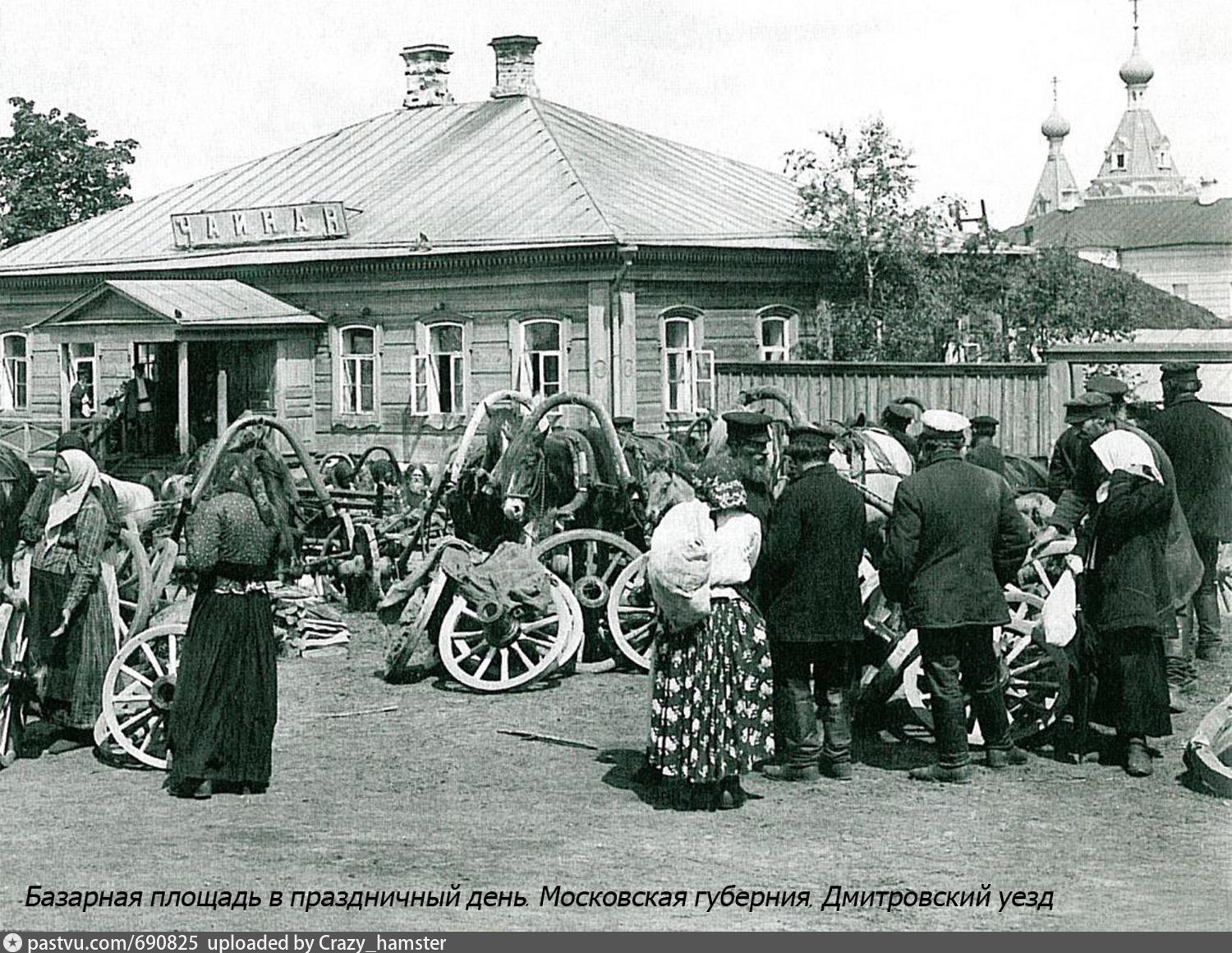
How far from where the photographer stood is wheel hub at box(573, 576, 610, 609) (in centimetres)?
1098

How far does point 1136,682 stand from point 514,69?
70.1ft

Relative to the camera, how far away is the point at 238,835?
7.25m

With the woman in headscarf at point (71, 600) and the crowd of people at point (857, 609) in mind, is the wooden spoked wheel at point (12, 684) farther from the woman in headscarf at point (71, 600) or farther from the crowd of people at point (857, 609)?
the crowd of people at point (857, 609)

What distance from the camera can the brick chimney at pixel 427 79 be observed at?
29.0 meters

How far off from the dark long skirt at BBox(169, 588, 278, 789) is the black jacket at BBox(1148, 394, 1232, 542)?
5794 mm

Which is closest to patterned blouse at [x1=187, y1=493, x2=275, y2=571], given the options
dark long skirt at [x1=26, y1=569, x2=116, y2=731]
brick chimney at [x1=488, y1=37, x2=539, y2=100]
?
dark long skirt at [x1=26, y1=569, x2=116, y2=731]

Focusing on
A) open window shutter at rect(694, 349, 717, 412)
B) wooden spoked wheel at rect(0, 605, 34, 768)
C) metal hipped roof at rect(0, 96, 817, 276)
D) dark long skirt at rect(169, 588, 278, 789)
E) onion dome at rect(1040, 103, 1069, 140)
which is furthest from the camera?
onion dome at rect(1040, 103, 1069, 140)

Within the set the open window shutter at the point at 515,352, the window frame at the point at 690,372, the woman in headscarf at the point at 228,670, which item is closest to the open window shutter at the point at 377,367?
the open window shutter at the point at 515,352

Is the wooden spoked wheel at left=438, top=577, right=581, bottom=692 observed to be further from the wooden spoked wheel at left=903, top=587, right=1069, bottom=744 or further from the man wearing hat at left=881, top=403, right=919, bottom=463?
the man wearing hat at left=881, top=403, right=919, bottom=463

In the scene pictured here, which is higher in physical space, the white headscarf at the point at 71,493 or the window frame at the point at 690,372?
the window frame at the point at 690,372

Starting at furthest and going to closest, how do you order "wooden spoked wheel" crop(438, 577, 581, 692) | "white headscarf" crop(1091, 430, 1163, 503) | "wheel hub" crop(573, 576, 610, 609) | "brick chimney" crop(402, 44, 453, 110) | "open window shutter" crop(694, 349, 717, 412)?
A: "brick chimney" crop(402, 44, 453, 110) → "open window shutter" crop(694, 349, 717, 412) → "wheel hub" crop(573, 576, 610, 609) → "wooden spoked wheel" crop(438, 577, 581, 692) → "white headscarf" crop(1091, 430, 1163, 503)

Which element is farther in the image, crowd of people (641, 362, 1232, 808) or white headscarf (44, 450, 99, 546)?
white headscarf (44, 450, 99, 546)

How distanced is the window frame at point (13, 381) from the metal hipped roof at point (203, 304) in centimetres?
297
